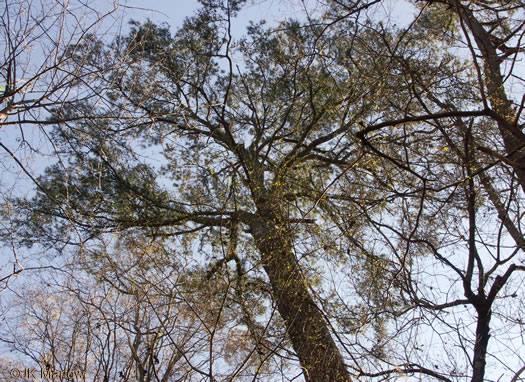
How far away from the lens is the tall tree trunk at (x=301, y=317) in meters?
2.56

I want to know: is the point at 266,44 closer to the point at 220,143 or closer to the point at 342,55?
the point at 342,55

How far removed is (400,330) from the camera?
2482mm

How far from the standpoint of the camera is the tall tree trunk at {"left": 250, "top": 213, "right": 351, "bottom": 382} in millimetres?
2561

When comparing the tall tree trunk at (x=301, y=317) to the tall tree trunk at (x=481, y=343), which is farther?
the tall tree trunk at (x=301, y=317)

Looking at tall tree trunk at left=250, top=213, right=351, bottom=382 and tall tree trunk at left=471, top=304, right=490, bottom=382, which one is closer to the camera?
tall tree trunk at left=471, top=304, right=490, bottom=382

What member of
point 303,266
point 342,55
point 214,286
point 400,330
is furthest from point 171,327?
point 342,55

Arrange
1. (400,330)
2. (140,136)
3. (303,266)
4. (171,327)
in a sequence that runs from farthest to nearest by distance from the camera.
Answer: (140,136) < (303,266) < (400,330) < (171,327)

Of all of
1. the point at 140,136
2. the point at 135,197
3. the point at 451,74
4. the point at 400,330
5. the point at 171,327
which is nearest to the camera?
the point at 171,327

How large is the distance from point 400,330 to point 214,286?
1.29 m

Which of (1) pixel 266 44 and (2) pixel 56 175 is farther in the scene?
(1) pixel 266 44

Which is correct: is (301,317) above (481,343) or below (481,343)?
above

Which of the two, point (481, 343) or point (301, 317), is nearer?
point (481, 343)

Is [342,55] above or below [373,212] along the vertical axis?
above

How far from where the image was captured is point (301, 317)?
289cm
